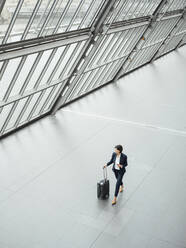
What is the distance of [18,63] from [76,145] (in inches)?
176

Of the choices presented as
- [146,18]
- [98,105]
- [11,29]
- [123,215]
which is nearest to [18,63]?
[11,29]

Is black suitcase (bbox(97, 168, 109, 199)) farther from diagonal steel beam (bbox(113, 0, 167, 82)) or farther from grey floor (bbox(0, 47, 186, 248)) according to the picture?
diagonal steel beam (bbox(113, 0, 167, 82))

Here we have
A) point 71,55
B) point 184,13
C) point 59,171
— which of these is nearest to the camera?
point 59,171

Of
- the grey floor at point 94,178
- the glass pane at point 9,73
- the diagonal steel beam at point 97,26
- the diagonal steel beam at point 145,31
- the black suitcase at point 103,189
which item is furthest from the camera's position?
the diagonal steel beam at point 145,31

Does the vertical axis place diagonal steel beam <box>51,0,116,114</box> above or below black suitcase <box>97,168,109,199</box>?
above

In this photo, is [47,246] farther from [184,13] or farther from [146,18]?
[184,13]

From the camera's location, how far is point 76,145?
53.4 feet

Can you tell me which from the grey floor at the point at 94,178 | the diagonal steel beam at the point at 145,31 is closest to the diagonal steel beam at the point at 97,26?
the grey floor at the point at 94,178

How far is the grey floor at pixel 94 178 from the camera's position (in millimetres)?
10195

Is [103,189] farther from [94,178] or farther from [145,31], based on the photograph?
[145,31]

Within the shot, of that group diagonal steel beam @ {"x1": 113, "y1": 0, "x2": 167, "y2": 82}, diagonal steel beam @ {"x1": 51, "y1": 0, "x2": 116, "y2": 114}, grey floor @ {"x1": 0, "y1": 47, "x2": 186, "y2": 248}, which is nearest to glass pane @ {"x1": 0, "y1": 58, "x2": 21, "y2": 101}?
grey floor @ {"x1": 0, "y1": 47, "x2": 186, "y2": 248}

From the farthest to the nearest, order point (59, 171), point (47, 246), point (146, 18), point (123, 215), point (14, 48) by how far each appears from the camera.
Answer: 1. point (146, 18)
2. point (59, 171)
3. point (14, 48)
4. point (123, 215)
5. point (47, 246)

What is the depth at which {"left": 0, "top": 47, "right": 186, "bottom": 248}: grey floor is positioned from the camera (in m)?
10.2

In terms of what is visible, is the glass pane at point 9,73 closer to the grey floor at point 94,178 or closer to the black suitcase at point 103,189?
the grey floor at point 94,178
